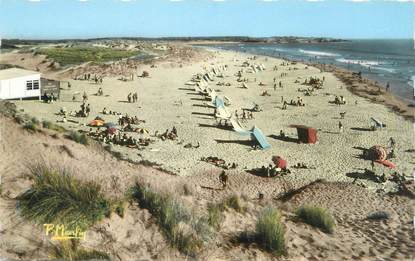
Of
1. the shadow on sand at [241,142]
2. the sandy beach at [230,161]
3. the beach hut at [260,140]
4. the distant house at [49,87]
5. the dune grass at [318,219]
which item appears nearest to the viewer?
the sandy beach at [230,161]

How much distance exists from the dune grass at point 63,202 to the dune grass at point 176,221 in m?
0.92

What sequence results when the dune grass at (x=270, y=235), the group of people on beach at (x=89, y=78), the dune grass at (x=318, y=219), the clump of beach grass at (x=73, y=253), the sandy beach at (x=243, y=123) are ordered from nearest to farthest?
the clump of beach grass at (x=73, y=253), the dune grass at (x=270, y=235), the dune grass at (x=318, y=219), the sandy beach at (x=243, y=123), the group of people on beach at (x=89, y=78)

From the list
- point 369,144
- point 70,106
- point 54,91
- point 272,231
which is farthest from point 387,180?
point 54,91

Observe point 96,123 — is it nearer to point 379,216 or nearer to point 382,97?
point 379,216

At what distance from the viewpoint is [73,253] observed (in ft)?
22.8

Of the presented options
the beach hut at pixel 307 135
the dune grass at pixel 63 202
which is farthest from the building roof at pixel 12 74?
the dune grass at pixel 63 202

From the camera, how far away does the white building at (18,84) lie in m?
22.5

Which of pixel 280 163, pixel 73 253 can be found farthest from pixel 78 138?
pixel 73 253

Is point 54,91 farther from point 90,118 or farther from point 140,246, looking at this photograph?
point 140,246

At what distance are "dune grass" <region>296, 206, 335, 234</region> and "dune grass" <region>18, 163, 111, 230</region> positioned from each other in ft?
15.1

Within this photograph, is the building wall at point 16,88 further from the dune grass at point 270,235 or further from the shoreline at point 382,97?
the shoreline at point 382,97

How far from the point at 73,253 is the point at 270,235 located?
3.64 metres

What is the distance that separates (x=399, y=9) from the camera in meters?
13.6

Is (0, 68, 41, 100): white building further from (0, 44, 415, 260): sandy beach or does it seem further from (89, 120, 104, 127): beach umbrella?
(89, 120, 104, 127): beach umbrella
